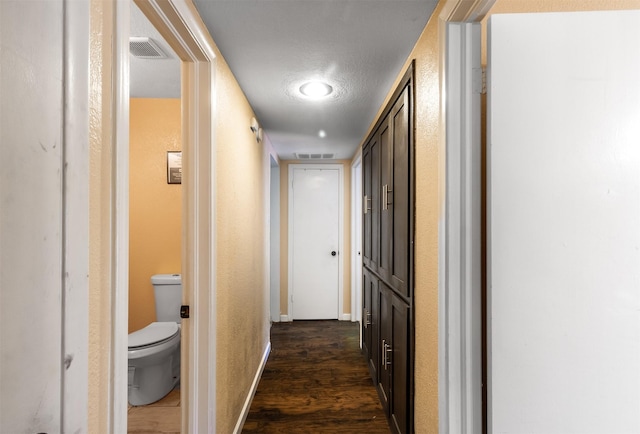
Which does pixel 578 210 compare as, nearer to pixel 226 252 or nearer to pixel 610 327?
pixel 610 327

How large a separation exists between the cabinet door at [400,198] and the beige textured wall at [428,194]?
0.42 ft

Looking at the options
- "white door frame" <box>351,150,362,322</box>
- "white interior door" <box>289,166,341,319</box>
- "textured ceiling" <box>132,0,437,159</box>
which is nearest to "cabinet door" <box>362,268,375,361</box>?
"white door frame" <box>351,150,362,322</box>

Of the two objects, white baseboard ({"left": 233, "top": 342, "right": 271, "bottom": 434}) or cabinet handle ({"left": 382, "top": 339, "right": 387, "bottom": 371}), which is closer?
white baseboard ({"left": 233, "top": 342, "right": 271, "bottom": 434})

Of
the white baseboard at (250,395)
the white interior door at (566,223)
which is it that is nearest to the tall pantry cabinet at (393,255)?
the white interior door at (566,223)

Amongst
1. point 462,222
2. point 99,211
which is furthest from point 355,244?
point 99,211

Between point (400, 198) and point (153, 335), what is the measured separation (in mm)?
1899

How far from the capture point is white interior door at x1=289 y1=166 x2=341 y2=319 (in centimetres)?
431

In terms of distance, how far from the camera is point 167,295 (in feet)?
8.43

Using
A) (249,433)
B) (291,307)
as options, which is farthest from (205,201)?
(291,307)

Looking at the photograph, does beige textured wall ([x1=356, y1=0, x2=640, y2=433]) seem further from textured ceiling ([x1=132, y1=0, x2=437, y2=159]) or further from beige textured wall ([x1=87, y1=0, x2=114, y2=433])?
beige textured wall ([x1=87, y1=0, x2=114, y2=433])

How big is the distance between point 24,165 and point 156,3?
0.80 m

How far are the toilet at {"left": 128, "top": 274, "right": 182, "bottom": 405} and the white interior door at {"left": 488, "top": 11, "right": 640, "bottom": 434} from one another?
6.53 feet

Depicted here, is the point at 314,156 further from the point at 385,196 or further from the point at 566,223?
the point at 566,223

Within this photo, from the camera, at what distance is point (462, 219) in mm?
1118
